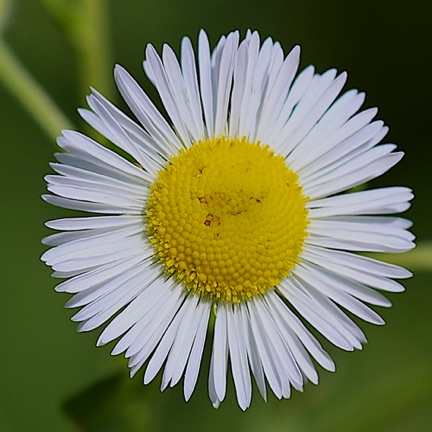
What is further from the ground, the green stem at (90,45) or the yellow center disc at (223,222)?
the green stem at (90,45)

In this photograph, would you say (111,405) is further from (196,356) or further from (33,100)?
(33,100)

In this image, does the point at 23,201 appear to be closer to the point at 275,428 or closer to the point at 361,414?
the point at 275,428

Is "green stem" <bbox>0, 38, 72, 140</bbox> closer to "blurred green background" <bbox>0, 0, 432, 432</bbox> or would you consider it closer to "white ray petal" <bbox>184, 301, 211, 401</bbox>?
"blurred green background" <bbox>0, 0, 432, 432</bbox>
